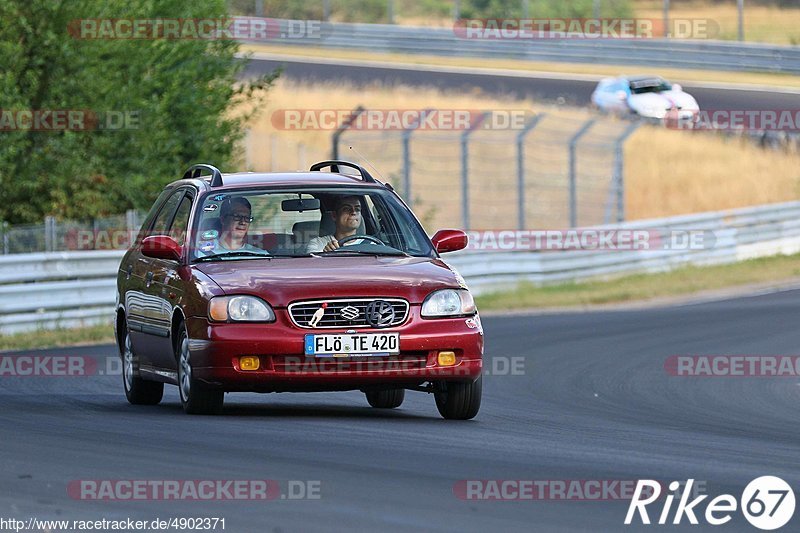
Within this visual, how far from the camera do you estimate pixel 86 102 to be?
81.4 feet

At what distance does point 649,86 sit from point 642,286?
699 inches

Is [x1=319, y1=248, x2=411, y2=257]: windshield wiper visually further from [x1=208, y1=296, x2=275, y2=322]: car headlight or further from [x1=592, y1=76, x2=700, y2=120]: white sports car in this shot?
[x1=592, y1=76, x2=700, y2=120]: white sports car

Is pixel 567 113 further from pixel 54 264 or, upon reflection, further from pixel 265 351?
pixel 265 351

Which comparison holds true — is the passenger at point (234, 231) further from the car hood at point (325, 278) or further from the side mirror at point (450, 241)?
the side mirror at point (450, 241)

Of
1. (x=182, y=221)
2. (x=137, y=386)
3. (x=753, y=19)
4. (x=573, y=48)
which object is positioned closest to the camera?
(x=182, y=221)

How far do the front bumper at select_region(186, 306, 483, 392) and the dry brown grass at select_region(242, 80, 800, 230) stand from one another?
2289cm

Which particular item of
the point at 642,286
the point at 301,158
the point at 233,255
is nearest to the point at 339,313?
the point at 233,255

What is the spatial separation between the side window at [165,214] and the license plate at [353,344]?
7.49ft

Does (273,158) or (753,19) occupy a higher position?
(753,19)

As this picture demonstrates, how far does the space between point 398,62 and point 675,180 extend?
16.9 m

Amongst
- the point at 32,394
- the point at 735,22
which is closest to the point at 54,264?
the point at 32,394

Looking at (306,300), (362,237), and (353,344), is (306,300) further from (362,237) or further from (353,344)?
(362,237)

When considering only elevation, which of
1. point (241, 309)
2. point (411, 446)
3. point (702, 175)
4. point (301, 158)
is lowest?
point (702, 175)

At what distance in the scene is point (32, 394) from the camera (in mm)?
12586
